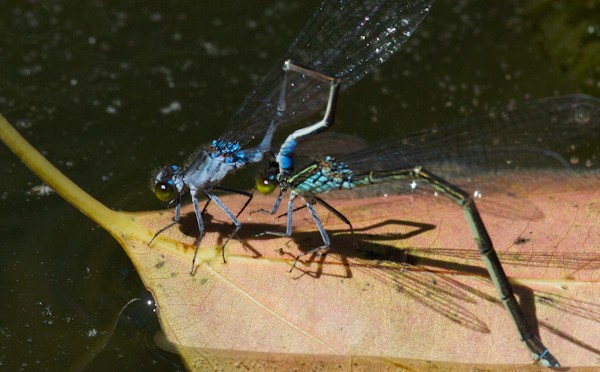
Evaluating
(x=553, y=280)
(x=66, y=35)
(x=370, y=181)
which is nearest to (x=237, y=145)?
(x=370, y=181)

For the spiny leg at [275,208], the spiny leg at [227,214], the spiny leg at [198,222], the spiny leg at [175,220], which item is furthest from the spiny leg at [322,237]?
the spiny leg at [175,220]

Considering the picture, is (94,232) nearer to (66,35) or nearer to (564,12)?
(66,35)

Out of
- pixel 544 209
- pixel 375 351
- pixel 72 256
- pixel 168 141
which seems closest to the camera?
pixel 375 351

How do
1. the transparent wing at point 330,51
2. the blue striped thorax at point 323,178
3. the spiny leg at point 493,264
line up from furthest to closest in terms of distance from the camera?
1. the transparent wing at point 330,51
2. the blue striped thorax at point 323,178
3. the spiny leg at point 493,264

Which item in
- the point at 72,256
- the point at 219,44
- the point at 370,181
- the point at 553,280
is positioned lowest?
the point at 72,256

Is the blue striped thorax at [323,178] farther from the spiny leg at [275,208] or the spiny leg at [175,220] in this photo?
the spiny leg at [175,220]

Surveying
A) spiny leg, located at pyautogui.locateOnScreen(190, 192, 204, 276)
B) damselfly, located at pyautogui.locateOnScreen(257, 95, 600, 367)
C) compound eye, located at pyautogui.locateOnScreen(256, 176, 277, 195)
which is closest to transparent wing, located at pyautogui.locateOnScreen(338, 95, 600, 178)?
damselfly, located at pyautogui.locateOnScreen(257, 95, 600, 367)
